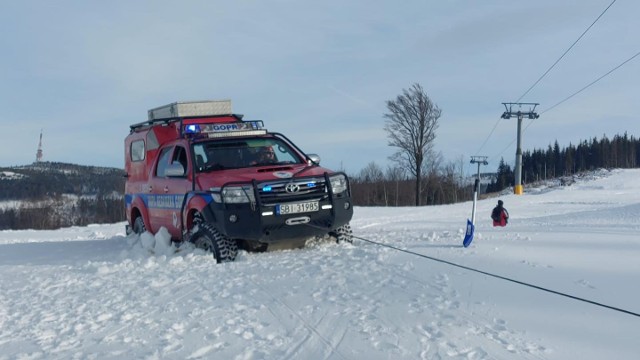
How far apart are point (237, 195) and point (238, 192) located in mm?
41

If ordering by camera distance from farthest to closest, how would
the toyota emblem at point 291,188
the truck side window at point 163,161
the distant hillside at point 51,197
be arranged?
the distant hillside at point 51,197 → the truck side window at point 163,161 → the toyota emblem at point 291,188

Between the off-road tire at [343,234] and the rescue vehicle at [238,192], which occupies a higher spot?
the rescue vehicle at [238,192]

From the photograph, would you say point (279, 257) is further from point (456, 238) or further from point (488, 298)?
point (488, 298)

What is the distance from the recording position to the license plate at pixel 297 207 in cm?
750

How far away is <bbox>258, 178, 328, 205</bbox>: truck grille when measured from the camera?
752cm

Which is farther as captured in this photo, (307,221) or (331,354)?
(307,221)

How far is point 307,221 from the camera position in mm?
7723

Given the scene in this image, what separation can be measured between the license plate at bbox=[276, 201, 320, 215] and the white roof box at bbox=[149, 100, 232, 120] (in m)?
5.16

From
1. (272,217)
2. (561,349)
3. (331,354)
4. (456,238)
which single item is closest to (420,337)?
(331,354)

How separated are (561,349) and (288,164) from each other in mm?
5772

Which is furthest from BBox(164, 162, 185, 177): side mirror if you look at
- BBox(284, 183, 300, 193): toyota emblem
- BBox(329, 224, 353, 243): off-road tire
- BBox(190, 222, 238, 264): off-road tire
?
BBox(329, 224, 353, 243): off-road tire

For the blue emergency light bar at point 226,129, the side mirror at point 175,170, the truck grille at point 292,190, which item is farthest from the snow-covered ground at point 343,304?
the blue emergency light bar at point 226,129

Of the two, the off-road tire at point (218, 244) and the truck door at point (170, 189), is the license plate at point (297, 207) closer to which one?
the off-road tire at point (218, 244)

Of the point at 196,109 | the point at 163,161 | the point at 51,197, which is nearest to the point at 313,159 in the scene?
the point at 163,161
